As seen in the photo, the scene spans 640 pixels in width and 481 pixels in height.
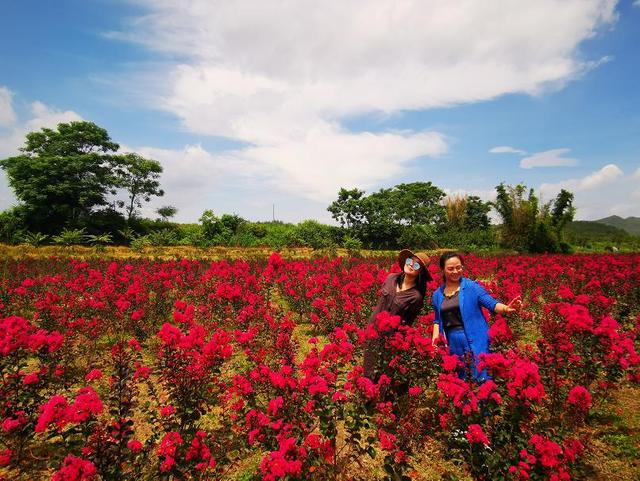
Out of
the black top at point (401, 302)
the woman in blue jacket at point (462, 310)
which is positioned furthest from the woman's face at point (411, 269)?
the woman in blue jacket at point (462, 310)

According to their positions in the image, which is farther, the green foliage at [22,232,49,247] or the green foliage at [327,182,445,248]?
the green foliage at [327,182,445,248]

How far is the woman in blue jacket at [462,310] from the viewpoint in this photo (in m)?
3.51

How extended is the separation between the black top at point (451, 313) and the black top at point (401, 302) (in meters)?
0.37

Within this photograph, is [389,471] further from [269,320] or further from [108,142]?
[108,142]

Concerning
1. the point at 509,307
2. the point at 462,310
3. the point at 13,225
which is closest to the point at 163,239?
the point at 13,225

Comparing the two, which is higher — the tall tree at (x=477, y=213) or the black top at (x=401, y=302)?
the tall tree at (x=477, y=213)

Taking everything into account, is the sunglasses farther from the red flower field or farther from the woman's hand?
the woman's hand

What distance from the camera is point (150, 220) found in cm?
3675

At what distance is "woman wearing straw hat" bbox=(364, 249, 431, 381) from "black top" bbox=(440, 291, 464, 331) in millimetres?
385

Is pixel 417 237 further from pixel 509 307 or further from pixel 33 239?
pixel 33 239

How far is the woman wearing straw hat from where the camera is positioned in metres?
3.99

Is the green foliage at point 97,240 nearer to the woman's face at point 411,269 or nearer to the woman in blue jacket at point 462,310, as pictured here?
the woman's face at point 411,269

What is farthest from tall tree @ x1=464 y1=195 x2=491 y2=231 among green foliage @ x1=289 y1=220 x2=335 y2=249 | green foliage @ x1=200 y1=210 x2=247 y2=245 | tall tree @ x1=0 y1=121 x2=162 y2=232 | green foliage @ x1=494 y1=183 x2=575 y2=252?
tall tree @ x1=0 y1=121 x2=162 y2=232

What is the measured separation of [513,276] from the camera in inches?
374
